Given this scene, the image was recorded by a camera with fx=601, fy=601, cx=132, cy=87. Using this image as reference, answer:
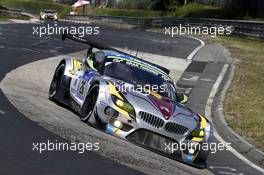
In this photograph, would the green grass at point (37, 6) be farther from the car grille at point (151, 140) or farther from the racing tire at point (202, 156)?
the car grille at point (151, 140)

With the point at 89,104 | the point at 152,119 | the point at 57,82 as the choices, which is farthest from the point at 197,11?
the point at 152,119

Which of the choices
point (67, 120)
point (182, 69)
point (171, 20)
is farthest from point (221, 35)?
point (67, 120)

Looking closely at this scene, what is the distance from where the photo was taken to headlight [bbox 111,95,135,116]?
32.7ft

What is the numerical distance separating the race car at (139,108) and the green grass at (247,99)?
7.07ft

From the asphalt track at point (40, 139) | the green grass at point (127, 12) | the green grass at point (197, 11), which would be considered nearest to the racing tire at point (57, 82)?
the asphalt track at point (40, 139)

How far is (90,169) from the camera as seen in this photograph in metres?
7.55

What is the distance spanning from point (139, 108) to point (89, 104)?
1.24m

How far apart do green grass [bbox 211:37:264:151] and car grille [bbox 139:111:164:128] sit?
2.86m

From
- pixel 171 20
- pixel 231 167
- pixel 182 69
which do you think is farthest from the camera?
pixel 171 20

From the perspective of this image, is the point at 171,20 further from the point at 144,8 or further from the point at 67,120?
the point at 67,120

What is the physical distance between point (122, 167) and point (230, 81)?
13208 mm

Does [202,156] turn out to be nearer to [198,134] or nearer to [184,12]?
[198,134]

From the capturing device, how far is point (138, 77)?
11.5 metres

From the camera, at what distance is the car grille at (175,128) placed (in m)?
9.93
